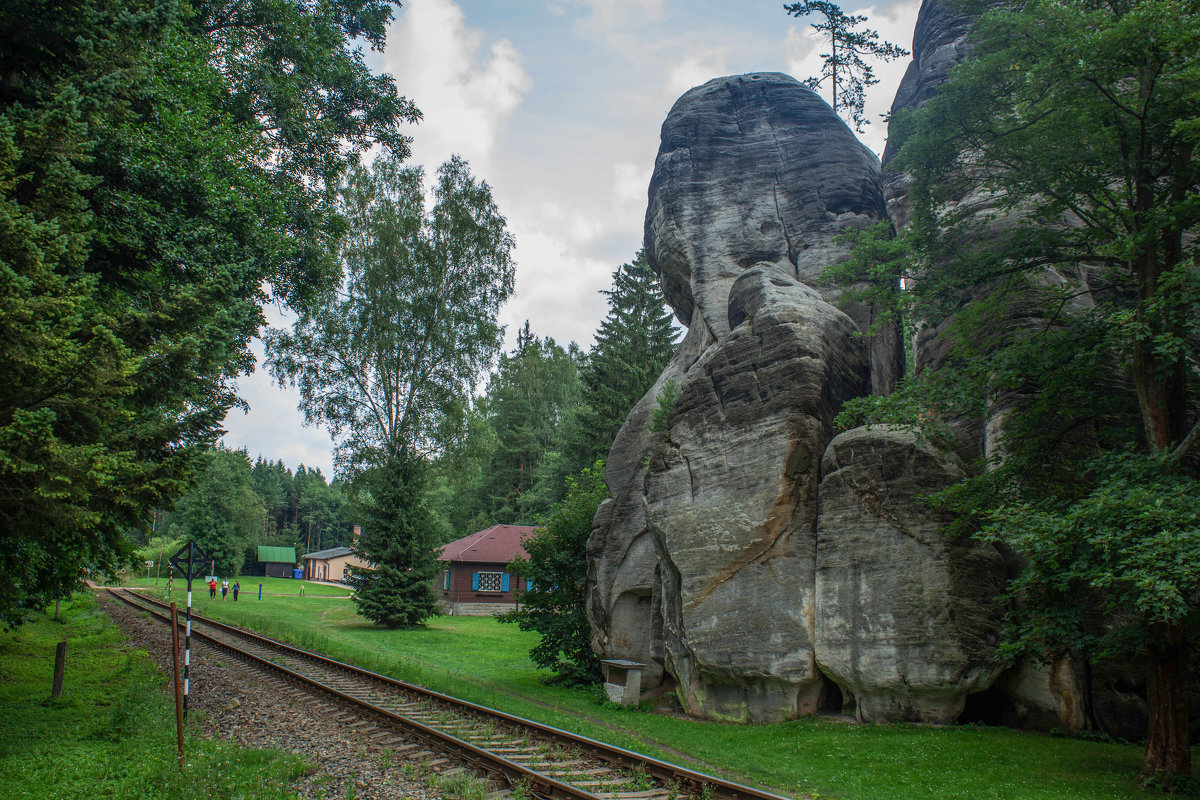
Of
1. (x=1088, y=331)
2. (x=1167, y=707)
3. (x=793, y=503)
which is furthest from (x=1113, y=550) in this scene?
(x=793, y=503)

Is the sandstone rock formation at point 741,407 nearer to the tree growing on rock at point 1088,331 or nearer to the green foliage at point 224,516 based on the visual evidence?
the tree growing on rock at point 1088,331

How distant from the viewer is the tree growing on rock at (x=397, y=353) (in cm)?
3134

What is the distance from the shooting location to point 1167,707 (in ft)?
34.2

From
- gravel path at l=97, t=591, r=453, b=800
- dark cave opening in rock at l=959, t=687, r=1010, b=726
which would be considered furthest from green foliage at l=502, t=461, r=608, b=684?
dark cave opening in rock at l=959, t=687, r=1010, b=726

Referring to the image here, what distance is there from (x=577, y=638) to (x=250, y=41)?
63.8 feet

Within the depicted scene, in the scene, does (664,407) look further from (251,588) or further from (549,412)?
(251,588)

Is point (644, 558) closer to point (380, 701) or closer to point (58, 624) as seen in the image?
point (380, 701)

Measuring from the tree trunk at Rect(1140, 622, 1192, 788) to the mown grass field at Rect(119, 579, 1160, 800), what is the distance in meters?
0.48

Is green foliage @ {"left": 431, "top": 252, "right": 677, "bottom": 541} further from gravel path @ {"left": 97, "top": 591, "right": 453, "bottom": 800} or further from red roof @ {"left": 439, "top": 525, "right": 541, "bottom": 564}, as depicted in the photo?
gravel path @ {"left": 97, "top": 591, "right": 453, "bottom": 800}

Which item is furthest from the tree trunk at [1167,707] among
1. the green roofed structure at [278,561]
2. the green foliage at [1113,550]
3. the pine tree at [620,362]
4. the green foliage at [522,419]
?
the green roofed structure at [278,561]

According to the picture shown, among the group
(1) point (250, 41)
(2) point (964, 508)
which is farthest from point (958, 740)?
(1) point (250, 41)

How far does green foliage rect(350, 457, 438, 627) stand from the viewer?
31.2 metres

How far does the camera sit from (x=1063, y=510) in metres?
11.1

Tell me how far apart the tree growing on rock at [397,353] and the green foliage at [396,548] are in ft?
0.16
